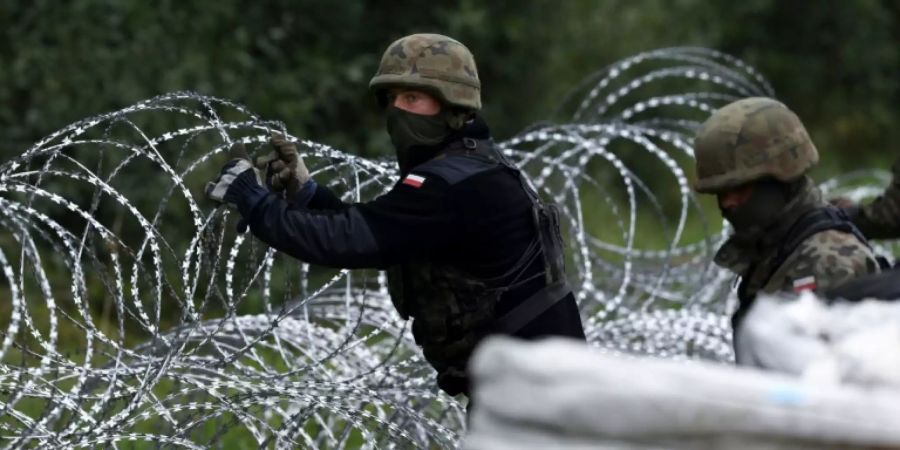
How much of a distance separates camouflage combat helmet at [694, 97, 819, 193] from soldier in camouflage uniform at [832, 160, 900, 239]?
700 millimetres

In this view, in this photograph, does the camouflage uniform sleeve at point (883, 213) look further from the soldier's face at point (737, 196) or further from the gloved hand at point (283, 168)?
the gloved hand at point (283, 168)

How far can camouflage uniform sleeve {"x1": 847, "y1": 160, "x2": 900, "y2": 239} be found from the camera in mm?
5457

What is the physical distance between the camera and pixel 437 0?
12859 mm

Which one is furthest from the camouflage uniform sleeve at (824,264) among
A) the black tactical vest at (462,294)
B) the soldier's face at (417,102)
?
the soldier's face at (417,102)

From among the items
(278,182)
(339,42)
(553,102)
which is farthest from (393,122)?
(553,102)

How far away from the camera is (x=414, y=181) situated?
4.86m

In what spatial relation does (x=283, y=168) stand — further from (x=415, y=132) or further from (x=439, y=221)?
(x=439, y=221)

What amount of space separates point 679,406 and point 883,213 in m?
2.71

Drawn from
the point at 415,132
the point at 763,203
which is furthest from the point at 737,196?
the point at 415,132

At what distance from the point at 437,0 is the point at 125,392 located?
8.07 meters

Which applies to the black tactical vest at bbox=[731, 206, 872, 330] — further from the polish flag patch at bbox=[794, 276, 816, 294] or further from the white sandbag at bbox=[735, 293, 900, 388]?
the white sandbag at bbox=[735, 293, 900, 388]

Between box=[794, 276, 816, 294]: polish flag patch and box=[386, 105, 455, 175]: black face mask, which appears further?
box=[386, 105, 455, 175]: black face mask

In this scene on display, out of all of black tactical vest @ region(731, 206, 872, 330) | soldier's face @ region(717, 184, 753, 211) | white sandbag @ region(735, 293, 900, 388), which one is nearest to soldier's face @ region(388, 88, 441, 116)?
soldier's face @ region(717, 184, 753, 211)

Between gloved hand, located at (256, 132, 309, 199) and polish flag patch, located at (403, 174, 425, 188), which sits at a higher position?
gloved hand, located at (256, 132, 309, 199)
